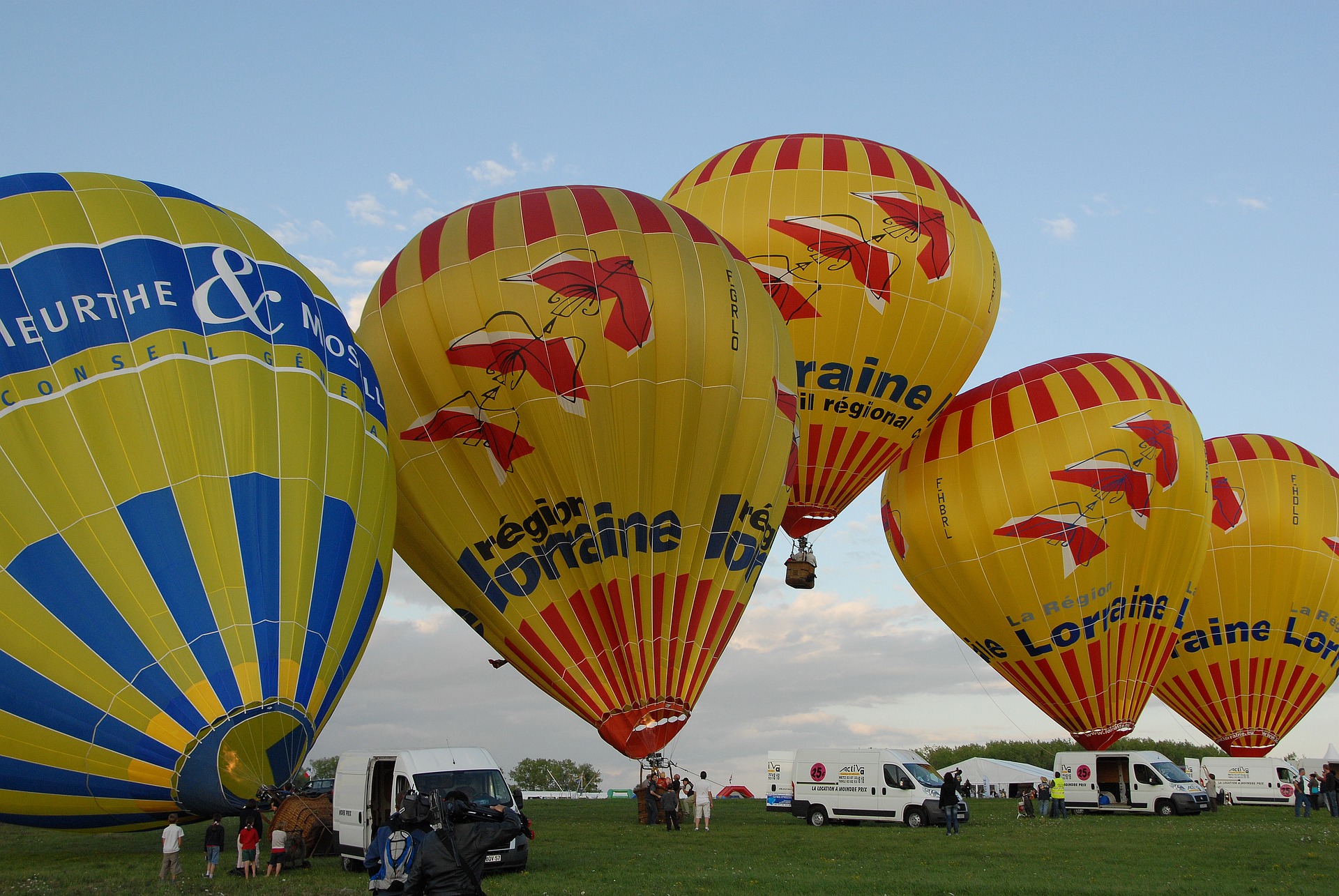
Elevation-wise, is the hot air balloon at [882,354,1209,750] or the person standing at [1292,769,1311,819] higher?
the hot air balloon at [882,354,1209,750]

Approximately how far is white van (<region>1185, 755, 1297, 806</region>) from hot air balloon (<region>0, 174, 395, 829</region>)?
2106 cm

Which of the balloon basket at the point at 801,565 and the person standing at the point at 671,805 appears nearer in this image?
the person standing at the point at 671,805

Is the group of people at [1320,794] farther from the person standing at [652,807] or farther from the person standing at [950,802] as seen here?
the person standing at [652,807]

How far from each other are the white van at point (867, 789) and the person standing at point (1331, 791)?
725cm

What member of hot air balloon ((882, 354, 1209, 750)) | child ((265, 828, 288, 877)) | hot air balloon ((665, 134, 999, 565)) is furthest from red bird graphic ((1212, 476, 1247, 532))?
child ((265, 828, 288, 877))

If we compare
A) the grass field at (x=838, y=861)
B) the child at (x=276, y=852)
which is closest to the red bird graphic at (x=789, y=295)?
the grass field at (x=838, y=861)

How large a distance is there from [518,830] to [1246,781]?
23.6 meters

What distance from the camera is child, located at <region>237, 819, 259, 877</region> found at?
38.7 feet

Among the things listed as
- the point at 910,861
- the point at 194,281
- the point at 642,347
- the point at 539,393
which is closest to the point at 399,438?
the point at 539,393

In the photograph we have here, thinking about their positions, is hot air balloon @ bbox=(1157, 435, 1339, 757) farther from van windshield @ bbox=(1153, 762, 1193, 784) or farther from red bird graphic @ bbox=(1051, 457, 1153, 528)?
red bird graphic @ bbox=(1051, 457, 1153, 528)

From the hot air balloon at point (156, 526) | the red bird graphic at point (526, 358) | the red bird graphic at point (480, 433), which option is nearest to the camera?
the hot air balloon at point (156, 526)

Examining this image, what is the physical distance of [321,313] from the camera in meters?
11.6

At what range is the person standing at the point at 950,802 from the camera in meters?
16.7

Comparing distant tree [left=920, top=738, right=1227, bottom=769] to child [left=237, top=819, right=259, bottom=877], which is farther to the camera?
distant tree [left=920, top=738, right=1227, bottom=769]
